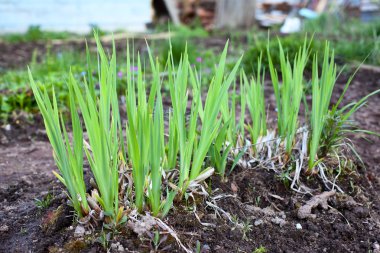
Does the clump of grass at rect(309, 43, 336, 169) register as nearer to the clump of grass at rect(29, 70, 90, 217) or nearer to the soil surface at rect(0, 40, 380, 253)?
the soil surface at rect(0, 40, 380, 253)

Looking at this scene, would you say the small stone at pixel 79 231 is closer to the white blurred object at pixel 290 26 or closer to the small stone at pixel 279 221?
the small stone at pixel 279 221

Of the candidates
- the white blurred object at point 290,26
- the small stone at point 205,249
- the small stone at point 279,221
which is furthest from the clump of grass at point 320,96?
the white blurred object at point 290,26

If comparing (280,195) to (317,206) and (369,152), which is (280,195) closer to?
(317,206)

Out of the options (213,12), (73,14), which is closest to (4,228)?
(73,14)

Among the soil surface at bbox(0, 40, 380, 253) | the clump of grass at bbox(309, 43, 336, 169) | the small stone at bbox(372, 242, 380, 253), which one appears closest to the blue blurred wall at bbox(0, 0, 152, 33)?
the soil surface at bbox(0, 40, 380, 253)

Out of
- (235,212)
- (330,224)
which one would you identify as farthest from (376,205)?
(235,212)

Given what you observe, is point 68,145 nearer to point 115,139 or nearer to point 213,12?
point 115,139
